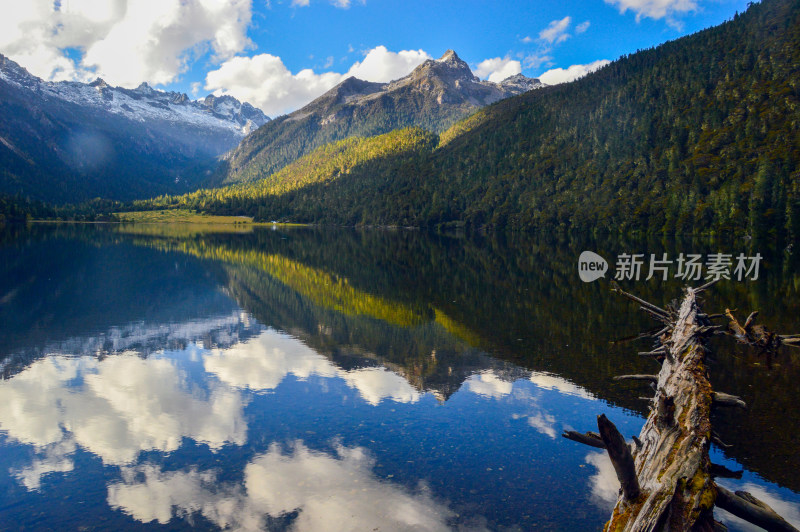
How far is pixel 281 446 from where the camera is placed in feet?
47.9

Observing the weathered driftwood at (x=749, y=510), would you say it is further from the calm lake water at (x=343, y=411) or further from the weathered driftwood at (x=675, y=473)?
the calm lake water at (x=343, y=411)

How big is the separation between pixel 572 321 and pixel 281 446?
2261 centimetres

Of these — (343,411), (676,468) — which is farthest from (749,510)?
(343,411)

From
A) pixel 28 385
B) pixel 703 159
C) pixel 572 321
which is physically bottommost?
pixel 28 385

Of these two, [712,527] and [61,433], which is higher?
[712,527]

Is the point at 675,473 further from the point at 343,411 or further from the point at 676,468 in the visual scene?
the point at 343,411

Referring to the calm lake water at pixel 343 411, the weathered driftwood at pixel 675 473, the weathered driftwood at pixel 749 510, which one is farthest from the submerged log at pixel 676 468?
the calm lake water at pixel 343 411

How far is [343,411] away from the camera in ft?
57.5

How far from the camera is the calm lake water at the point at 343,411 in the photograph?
11.7 metres

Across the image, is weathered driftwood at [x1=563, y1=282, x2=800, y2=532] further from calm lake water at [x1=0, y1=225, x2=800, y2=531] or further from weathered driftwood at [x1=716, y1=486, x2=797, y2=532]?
calm lake water at [x1=0, y1=225, x2=800, y2=531]

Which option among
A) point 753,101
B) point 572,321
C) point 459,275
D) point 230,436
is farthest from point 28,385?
point 753,101

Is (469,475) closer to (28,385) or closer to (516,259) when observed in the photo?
(28,385)

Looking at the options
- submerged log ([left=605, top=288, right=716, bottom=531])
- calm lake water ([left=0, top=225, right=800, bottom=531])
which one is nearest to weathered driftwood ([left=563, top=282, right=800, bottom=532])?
submerged log ([left=605, top=288, right=716, bottom=531])

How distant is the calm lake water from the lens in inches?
460
